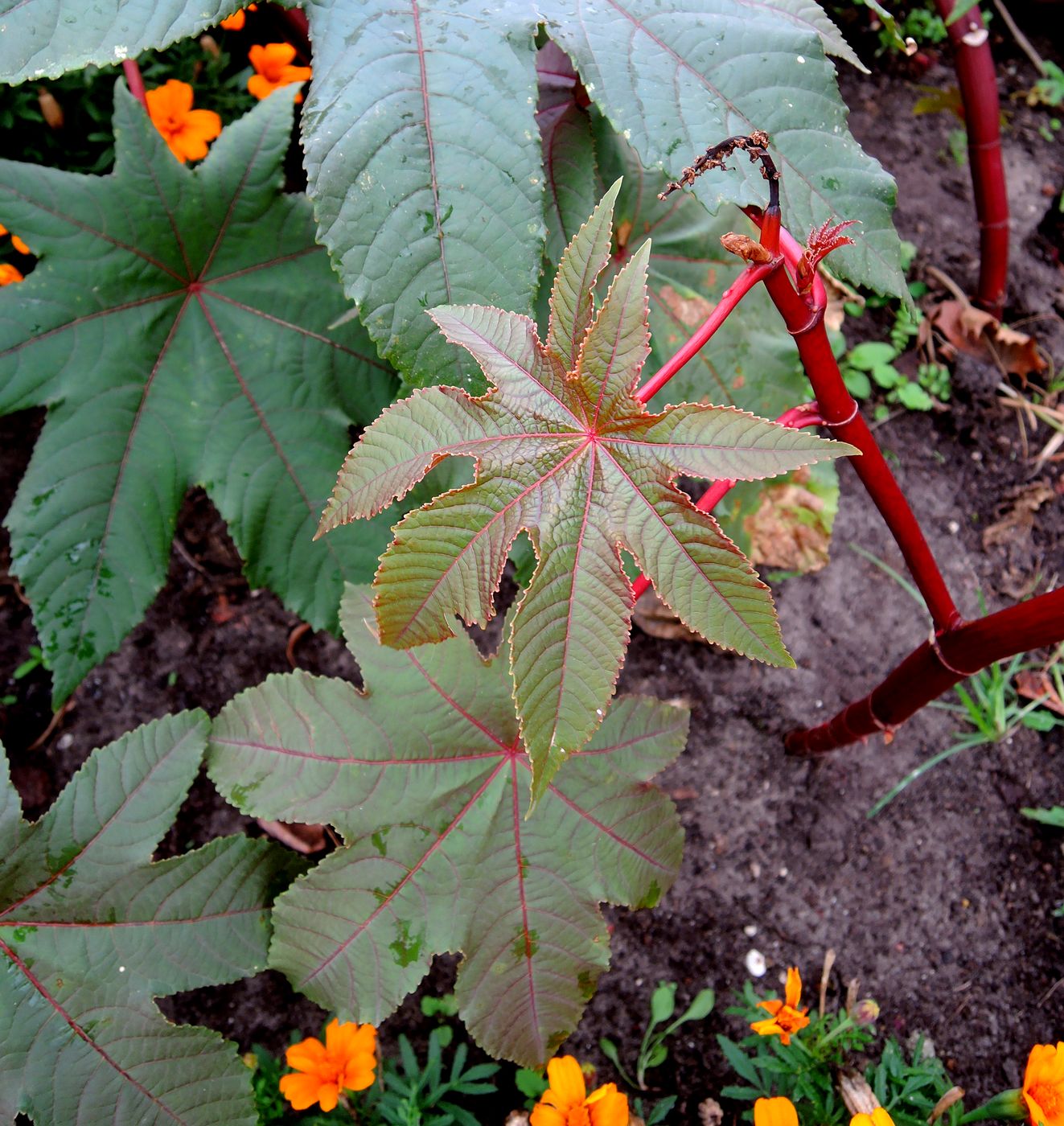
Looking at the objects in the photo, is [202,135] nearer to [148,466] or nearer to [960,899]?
[148,466]

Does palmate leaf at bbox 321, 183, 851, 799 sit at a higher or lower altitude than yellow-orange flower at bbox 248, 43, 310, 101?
lower

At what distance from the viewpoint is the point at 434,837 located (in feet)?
3.64

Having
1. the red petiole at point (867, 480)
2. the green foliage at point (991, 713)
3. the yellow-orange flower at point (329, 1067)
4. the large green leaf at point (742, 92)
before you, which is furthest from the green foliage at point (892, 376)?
the yellow-orange flower at point (329, 1067)

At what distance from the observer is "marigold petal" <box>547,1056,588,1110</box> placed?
3.84 ft

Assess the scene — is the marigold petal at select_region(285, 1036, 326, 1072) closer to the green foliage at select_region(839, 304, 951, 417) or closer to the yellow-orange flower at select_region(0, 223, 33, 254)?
the yellow-orange flower at select_region(0, 223, 33, 254)

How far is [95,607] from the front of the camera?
111 cm

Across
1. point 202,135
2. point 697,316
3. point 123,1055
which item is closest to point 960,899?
point 697,316

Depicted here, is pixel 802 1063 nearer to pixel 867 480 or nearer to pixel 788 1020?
pixel 788 1020

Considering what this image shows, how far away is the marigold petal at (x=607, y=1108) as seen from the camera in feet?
3.77

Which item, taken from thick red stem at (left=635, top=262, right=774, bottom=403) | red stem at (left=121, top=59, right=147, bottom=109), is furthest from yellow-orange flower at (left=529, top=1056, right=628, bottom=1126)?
red stem at (left=121, top=59, right=147, bottom=109)

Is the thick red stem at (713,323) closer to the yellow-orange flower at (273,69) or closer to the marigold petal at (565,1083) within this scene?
the marigold petal at (565,1083)

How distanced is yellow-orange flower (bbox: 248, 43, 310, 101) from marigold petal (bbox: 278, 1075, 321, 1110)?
1.59 m

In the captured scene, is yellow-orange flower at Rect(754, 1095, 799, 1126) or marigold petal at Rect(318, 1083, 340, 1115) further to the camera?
marigold petal at Rect(318, 1083, 340, 1115)

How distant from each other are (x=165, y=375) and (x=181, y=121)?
58cm
